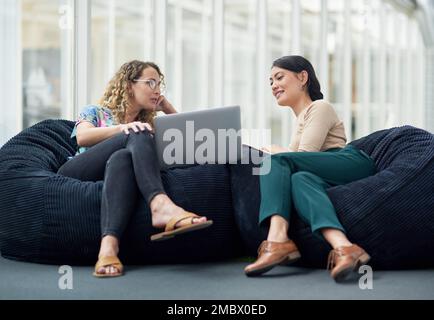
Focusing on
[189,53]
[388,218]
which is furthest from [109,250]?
[189,53]

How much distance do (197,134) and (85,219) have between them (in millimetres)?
566

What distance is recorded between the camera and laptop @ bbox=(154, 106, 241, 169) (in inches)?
120

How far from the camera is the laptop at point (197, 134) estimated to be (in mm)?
3041

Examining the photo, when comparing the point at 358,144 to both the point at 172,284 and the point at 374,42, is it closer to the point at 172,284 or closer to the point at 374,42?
the point at 172,284

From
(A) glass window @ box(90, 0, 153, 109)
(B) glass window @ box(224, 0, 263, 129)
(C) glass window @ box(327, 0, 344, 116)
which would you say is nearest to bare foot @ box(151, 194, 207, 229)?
(A) glass window @ box(90, 0, 153, 109)

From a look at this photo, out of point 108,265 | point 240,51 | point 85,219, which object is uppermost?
point 240,51

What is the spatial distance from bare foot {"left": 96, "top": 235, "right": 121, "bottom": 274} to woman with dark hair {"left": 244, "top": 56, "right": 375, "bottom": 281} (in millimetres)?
494

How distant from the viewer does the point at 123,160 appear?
2.93 m

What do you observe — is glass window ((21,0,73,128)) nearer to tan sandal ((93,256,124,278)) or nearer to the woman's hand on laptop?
the woman's hand on laptop

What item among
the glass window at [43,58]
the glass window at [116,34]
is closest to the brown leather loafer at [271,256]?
the glass window at [116,34]

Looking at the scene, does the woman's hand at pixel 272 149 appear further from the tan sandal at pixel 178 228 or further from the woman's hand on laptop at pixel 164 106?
the tan sandal at pixel 178 228

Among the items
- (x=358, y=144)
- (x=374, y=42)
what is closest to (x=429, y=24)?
(x=374, y=42)

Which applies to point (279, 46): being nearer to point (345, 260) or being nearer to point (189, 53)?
point (189, 53)

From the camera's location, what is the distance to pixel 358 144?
3.54 metres
